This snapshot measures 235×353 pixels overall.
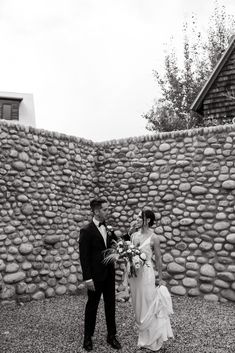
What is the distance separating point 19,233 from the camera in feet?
23.6

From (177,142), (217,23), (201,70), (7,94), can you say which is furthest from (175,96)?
(177,142)

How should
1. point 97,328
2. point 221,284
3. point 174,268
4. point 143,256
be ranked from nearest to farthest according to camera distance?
point 143,256 < point 97,328 < point 221,284 < point 174,268

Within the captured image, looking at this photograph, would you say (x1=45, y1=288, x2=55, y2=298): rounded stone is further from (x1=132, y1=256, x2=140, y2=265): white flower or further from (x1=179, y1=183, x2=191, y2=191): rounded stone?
(x1=132, y1=256, x2=140, y2=265): white flower

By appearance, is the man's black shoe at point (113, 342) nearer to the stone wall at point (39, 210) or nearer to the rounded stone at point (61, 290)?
the stone wall at point (39, 210)

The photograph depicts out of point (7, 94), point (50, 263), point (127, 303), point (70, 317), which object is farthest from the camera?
point (7, 94)

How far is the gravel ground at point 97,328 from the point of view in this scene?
4.74 metres

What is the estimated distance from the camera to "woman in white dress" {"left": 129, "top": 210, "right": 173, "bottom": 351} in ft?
15.0

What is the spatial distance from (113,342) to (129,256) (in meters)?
1.01

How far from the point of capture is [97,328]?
5457 mm

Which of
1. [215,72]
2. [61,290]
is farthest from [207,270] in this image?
[215,72]

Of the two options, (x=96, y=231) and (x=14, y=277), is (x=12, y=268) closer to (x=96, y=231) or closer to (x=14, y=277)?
(x=14, y=277)

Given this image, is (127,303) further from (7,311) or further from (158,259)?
(158,259)

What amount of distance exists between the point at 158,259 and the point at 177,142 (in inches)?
152

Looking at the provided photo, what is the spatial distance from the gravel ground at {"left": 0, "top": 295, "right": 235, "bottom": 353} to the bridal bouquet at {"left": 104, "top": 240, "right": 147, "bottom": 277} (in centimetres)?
92
